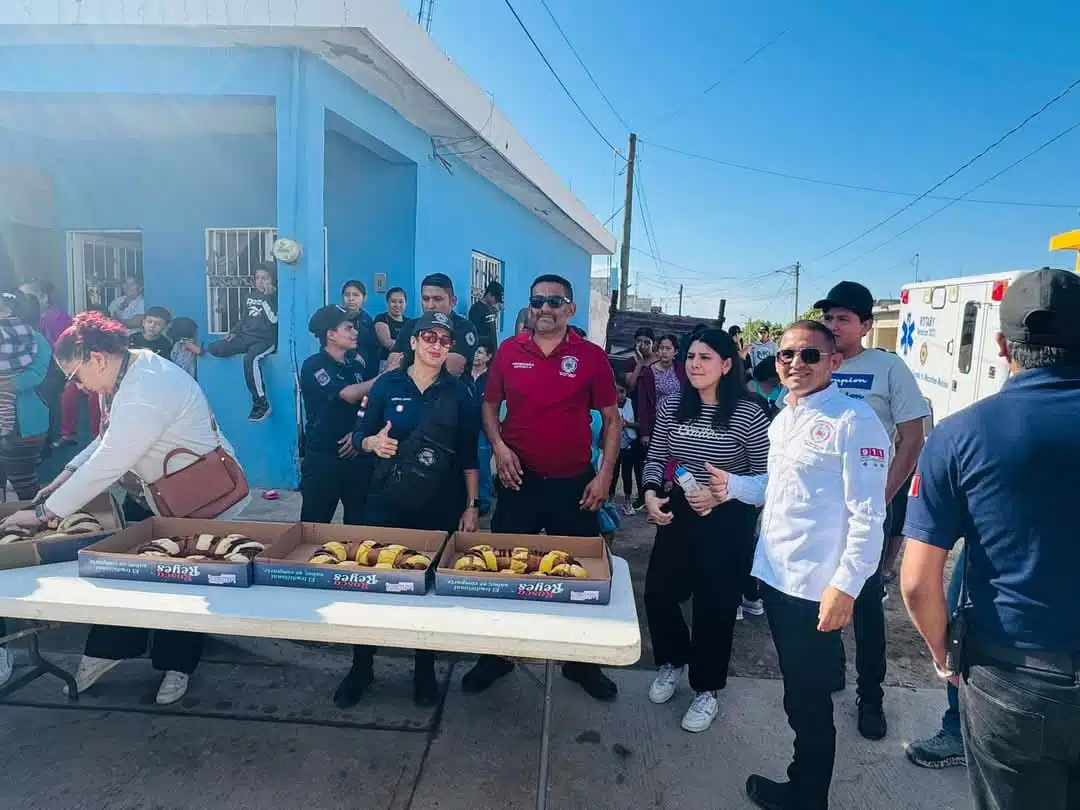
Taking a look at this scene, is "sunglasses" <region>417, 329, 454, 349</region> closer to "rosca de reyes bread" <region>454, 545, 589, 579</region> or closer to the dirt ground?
"rosca de reyes bread" <region>454, 545, 589, 579</region>

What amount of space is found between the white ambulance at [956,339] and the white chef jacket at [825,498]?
14.5 ft

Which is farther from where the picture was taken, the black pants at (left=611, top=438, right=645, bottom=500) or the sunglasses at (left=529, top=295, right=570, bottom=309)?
the black pants at (left=611, top=438, right=645, bottom=500)

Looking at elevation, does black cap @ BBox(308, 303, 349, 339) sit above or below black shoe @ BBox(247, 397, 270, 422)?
above

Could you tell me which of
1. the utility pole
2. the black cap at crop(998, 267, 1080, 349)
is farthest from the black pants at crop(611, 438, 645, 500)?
the utility pole

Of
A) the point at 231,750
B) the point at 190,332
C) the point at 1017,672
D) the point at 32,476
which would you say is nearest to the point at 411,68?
the point at 190,332

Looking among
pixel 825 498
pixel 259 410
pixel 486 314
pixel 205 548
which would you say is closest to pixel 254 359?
pixel 259 410

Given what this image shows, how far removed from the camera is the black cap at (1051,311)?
1493 millimetres

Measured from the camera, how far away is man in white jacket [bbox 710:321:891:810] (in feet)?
6.73

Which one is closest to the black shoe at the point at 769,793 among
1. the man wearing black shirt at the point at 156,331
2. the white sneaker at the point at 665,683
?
the white sneaker at the point at 665,683

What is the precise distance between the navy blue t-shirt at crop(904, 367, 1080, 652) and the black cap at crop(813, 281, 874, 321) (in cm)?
147

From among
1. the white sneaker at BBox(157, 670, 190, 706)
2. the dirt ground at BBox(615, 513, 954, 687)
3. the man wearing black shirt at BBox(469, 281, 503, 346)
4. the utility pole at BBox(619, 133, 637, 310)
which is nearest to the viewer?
the white sneaker at BBox(157, 670, 190, 706)

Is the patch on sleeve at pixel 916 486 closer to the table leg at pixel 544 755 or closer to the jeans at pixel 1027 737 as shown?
the jeans at pixel 1027 737

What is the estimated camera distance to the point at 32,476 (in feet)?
16.6

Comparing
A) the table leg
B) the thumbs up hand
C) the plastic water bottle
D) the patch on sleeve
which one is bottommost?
the table leg
